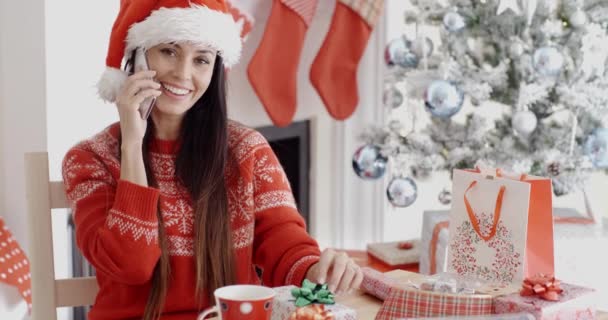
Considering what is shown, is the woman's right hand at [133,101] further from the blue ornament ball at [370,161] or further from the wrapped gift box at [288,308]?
the blue ornament ball at [370,161]

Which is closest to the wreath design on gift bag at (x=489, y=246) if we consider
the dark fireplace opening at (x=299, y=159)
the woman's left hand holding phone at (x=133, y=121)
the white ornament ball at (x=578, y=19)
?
the woman's left hand holding phone at (x=133, y=121)

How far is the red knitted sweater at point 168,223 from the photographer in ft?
4.07

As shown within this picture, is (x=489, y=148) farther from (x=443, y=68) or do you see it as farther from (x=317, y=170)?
(x=317, y=170)

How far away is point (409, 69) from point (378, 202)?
697 millimetres

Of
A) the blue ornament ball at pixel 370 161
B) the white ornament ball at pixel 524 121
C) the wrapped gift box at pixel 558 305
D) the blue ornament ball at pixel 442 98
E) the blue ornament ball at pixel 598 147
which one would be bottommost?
the wrapped gift box at pixel 558 305

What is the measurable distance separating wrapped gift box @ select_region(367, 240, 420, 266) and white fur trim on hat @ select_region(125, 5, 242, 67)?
129cm

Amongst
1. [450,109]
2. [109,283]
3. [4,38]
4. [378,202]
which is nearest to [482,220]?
[109,283]

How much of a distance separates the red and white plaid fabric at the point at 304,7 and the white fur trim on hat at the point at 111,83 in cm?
112

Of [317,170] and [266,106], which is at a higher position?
[266,106]

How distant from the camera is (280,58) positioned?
2.45m

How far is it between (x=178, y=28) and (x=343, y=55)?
1.35 meters

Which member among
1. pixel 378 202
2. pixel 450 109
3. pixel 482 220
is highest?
pixel 450 109

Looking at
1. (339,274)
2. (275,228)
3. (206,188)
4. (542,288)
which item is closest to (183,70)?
(206,188)

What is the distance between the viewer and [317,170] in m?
2.96
